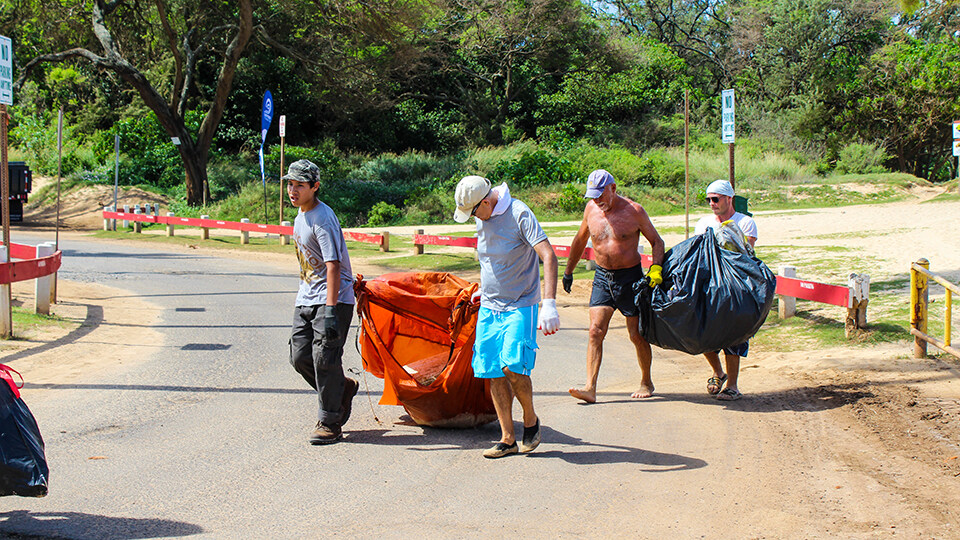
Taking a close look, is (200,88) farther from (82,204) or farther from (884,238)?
(884,238)

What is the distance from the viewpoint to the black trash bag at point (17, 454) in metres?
3.85

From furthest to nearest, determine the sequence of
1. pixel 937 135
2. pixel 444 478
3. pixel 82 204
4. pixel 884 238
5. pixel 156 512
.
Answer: pixel 937 135 < pixel 82 204 < pixel 884 238 < pixel 444 478 < pixel 156 512

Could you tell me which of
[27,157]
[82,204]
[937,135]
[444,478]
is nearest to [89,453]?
[444,478]

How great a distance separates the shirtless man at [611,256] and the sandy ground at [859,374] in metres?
1.49

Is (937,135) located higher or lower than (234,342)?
higher

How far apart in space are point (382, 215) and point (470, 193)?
22513mm

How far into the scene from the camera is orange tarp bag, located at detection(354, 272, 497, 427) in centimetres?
598

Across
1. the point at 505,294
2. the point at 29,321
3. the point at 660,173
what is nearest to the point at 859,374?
the point at 505,294

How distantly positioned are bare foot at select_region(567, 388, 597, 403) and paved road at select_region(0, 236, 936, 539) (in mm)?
90

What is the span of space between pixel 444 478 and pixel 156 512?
1.59 metres

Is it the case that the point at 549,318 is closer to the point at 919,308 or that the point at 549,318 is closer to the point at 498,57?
the point at 919,308

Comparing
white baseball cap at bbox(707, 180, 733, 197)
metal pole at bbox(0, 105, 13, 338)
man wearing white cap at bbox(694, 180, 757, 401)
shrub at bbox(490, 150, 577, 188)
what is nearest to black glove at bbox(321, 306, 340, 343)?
man wearing white cap at bbox(694, 180, 757, 401)

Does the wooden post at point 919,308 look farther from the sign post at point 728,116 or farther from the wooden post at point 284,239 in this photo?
the wooden post at point 284,239

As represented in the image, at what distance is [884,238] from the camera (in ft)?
56.0
